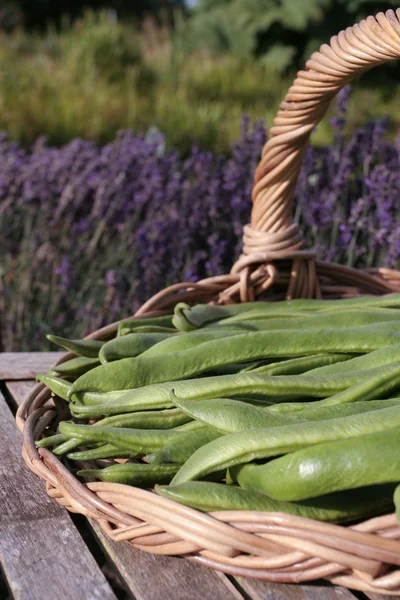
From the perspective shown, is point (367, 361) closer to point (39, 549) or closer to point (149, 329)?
point (149, 329)

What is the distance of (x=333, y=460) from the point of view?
34.2 inches

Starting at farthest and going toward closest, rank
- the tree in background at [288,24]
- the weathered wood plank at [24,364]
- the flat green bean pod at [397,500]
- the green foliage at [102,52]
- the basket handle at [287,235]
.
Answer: the tree in background at [288,24] → the green foliage at [102,52] → the weathered wood plank at [24,364] → the basket handle at [287,235] → the flat green bean pod at [397,500]

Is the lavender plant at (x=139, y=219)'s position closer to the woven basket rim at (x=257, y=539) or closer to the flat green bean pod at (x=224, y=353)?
the flat green bean pod at (x=224, y=353)

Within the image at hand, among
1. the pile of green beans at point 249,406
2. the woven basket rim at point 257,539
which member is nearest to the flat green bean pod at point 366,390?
the pile of green beans at point 249,406

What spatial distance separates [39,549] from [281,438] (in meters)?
0.33

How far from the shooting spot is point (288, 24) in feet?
26.2

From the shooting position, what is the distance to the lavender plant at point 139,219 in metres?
2.22

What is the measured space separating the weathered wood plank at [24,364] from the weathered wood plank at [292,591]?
2.73ft

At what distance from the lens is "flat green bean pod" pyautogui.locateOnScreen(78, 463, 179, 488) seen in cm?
102

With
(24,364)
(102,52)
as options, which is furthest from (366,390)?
(102,52)

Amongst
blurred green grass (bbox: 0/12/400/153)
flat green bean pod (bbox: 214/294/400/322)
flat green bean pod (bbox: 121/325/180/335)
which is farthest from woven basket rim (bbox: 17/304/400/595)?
blurred green grass (bbox: 0/12/400/153)

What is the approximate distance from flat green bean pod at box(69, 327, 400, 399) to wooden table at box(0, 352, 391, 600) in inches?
8.3

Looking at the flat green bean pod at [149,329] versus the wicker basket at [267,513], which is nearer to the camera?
the wicker basket at [267,513]

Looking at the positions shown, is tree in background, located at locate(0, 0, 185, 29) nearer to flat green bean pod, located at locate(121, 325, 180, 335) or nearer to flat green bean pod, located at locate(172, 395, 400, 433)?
flat green bean pod, located at locate(121, 325, 180, 335)
